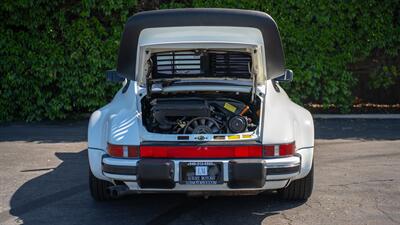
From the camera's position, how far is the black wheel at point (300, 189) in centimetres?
627

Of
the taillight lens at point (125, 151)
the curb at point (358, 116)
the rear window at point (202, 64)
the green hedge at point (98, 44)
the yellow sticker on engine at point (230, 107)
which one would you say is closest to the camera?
the taillight lens at point (125, 151)

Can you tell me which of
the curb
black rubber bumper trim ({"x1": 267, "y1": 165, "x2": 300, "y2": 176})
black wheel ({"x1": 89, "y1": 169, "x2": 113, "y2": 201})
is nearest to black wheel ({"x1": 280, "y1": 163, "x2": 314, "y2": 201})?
black rubber bumper trim ({"x1": 267, "y1": 165, "x2": 300, "y2": 176})

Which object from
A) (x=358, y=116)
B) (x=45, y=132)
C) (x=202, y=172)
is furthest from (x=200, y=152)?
(x=358, y=116)

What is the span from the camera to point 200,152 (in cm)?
550

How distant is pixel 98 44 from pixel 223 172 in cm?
605

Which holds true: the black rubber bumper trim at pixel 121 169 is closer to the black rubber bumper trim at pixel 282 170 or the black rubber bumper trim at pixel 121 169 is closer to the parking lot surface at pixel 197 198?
the parking lot surface at pixel 197 198

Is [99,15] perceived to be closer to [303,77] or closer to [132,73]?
[303,77]

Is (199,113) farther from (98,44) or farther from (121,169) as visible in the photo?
(98,44)

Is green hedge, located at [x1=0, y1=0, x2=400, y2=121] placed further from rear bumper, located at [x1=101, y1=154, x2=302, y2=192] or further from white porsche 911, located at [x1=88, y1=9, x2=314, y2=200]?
rear bumper, located at [x1=101, y1=154, x2=302, y2=192]

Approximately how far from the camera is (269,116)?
588 cm

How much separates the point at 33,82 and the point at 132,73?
4856 mm

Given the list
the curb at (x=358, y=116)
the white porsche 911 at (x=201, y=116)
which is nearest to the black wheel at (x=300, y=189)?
the white porsche 911 at (x=201, y=116)

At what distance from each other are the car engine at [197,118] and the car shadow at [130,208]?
2.60 feet

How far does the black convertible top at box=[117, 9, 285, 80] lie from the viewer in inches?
255
